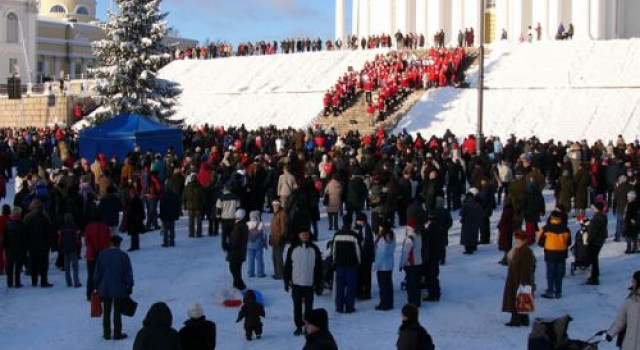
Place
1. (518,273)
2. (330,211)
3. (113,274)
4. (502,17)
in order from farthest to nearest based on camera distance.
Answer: (502,17) → (330,211) → (518,273) → (113,274)

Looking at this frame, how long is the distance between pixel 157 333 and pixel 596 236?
27.4 feet

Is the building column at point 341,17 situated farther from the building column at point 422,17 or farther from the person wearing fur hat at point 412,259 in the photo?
Result: the person wearing fur hat at point 412,259

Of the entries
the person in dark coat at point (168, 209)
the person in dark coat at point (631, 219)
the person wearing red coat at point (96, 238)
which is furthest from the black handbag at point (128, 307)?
the person in dark coat at point (631, 219)

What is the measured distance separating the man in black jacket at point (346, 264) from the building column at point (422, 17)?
140 feet

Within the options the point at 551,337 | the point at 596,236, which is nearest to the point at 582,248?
the point at 596,236

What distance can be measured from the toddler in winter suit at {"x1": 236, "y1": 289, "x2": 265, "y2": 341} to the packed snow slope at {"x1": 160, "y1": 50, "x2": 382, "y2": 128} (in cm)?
2667

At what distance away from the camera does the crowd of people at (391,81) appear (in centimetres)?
3737

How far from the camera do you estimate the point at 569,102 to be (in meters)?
35.6

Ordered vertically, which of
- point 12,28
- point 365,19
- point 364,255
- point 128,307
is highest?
point 12,28

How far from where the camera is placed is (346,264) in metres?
12.7

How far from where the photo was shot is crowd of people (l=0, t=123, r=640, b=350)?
12.7 meters

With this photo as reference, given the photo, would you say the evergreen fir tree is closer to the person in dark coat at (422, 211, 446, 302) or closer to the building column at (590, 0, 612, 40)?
the person in dark coat at (422, 211, 446, 302)

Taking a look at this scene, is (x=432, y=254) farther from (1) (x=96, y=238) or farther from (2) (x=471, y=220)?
(1) (x=96, y=238)

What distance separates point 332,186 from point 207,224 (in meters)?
3.64
